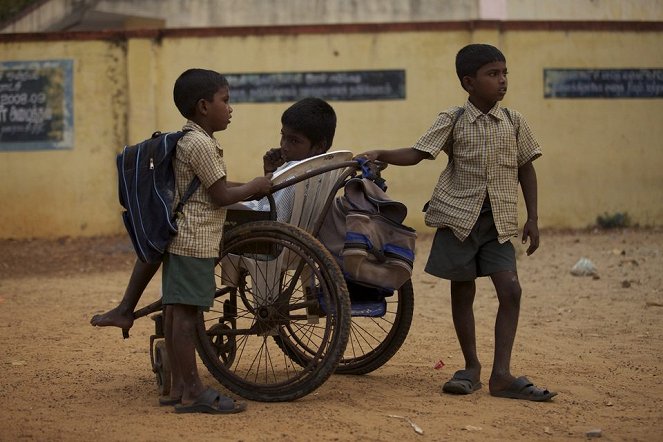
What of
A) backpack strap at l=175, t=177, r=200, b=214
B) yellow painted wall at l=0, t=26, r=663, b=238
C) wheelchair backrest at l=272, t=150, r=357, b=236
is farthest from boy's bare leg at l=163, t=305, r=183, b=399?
yellow painted wall at l=0, t=26, r=663, b=238

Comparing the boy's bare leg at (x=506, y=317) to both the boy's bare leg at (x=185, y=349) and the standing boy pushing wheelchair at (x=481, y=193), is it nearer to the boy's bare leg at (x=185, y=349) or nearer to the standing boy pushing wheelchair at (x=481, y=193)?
the standing boy pushing wheelchair at (x=481, y=193)

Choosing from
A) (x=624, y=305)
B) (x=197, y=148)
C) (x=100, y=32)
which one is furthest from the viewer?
(x=100, y=32)

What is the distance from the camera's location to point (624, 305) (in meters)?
7.34

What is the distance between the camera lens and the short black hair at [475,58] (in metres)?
4.78

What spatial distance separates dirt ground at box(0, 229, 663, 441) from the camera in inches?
161

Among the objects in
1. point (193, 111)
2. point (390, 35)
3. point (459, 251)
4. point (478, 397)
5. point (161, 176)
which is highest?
point (390, 35)

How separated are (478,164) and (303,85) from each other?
23.9 feet

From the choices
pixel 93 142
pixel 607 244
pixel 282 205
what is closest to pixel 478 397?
pixel 282 205

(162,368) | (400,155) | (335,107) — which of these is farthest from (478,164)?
(335,107)

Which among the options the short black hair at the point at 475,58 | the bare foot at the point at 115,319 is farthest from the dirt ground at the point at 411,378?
the short black hair at the point at 475,58

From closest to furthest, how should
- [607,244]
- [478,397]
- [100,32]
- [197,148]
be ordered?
[197,148] < [478,397] < [607,244] < [100,32]

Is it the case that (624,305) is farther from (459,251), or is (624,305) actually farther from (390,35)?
(390,35)

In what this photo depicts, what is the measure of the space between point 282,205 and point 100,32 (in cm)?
772

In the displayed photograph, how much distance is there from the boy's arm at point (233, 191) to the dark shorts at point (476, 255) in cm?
92
